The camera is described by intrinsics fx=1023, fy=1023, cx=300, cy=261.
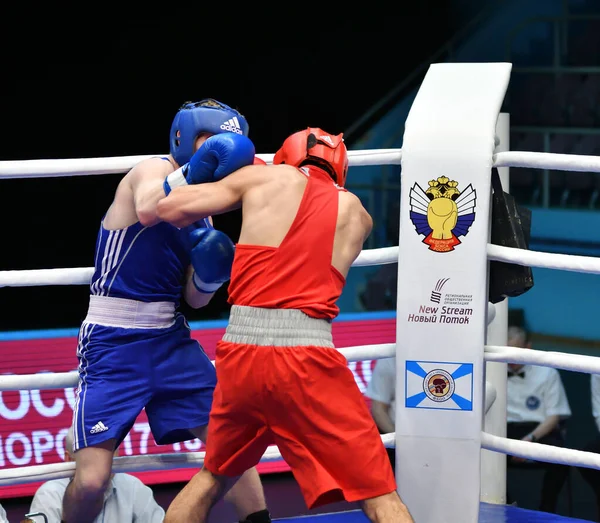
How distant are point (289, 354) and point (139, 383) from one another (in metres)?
0.50

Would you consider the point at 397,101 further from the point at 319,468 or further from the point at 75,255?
the point at 319,468

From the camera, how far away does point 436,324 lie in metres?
2.80

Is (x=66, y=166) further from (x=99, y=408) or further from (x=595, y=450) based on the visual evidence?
(x=595, y=450)

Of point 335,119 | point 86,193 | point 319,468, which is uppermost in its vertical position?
point 335,119

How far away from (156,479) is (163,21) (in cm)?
352

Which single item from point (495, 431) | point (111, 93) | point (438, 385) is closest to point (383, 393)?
point (495, 431)

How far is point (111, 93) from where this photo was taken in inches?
264

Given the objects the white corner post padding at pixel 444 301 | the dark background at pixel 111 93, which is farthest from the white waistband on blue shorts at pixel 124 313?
the dark background at pixel 111 93

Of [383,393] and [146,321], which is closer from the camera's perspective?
[146,321]

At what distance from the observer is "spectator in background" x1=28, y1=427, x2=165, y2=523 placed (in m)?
2.78

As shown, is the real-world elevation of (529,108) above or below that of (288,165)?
above

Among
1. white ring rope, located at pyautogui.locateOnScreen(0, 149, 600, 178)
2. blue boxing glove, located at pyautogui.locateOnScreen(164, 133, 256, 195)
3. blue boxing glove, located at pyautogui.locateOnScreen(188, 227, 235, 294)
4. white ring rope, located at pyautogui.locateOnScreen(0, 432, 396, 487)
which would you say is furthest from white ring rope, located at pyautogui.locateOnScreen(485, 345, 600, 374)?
blue boxing glove, located at pyautogui.locateOnScreen(164, 133, 256, 195)

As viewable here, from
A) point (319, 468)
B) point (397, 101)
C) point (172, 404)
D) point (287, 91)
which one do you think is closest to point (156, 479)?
point (172, 404)

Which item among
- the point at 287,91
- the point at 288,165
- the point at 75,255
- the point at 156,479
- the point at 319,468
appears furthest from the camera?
the point at 287,91
